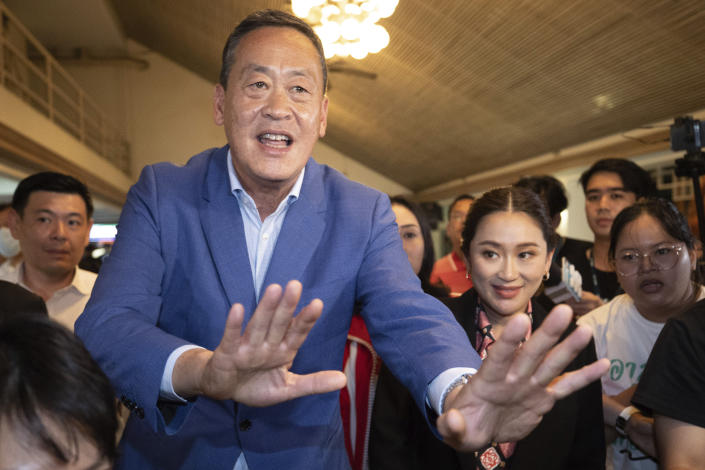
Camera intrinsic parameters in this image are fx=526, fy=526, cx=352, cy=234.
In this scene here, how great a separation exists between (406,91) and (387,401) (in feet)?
19.6

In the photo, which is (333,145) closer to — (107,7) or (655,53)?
(107,7)

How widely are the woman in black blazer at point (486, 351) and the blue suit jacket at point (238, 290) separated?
343 mm

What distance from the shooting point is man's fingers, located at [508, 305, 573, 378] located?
2.20 feet

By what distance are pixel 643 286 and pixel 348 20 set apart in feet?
12.6

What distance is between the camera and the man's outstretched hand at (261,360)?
0.74 meters

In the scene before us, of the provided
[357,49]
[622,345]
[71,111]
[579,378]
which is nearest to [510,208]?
[622,345]

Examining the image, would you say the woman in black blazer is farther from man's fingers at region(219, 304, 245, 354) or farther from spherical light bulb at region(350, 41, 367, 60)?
spherical light bulb at region(350, 41, 367, 60)

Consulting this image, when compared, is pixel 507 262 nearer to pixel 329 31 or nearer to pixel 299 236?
pixel 299 236

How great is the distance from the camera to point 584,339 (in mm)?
674

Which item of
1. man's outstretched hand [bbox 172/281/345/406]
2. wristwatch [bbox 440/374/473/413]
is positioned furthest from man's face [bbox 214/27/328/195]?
wristwatch [bbox 440/374/473/413]

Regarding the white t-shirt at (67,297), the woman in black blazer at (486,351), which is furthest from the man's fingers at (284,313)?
the white t-shirt at (67,297)

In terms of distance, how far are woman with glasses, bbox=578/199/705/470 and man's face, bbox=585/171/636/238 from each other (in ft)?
2.70

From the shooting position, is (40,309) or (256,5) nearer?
(40,309)

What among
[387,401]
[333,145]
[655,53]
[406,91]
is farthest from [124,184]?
[387,401]
